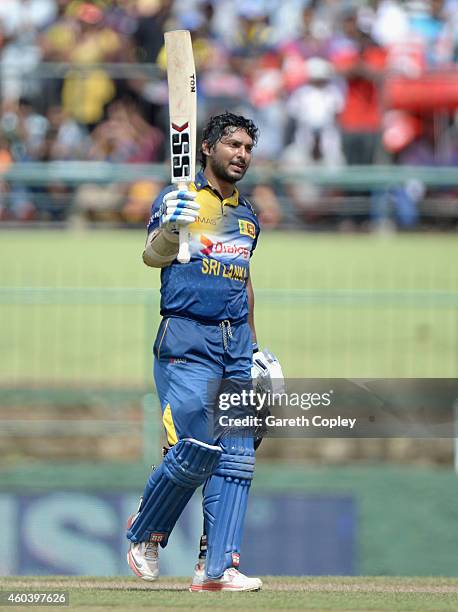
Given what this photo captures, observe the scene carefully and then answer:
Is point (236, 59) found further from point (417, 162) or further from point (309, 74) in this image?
point (417, 162)

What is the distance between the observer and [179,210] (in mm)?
6219

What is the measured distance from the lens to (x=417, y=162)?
1298 cm

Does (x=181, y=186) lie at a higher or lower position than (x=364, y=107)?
lower

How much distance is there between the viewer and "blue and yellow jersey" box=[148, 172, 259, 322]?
6.52 meters

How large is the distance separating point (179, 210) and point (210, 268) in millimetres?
420

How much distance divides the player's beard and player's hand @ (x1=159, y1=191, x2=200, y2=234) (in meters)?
0.36

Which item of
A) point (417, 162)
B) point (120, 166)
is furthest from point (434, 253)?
point (120, 166)

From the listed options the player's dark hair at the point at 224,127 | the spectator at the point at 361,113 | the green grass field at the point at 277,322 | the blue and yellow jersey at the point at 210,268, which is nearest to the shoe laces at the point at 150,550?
the blue and yellow jersey at the point at 210,268

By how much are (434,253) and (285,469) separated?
10.3 ft

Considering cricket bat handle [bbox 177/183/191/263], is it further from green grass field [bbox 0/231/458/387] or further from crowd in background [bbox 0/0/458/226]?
crowd in background [bbox 0/0/458/226]

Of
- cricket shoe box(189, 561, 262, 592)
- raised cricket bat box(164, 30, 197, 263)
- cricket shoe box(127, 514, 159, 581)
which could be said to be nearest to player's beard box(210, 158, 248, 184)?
raised cricket bat box(164, 30, 197, 263)

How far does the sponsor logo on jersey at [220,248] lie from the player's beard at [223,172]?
314 mm

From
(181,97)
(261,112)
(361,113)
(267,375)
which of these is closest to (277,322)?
(261,112)

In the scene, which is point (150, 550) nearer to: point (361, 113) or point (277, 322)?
point (277, 322)
